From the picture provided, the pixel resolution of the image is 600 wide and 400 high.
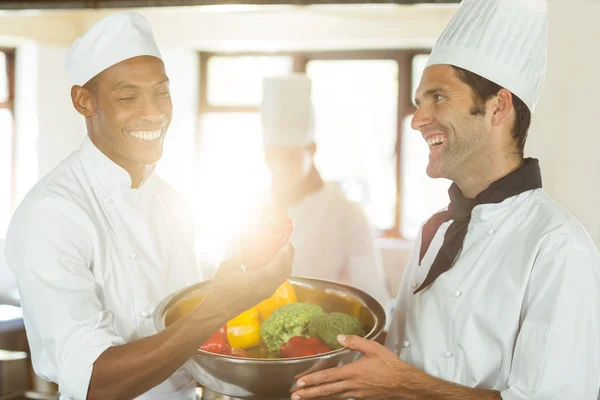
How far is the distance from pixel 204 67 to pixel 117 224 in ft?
13.2

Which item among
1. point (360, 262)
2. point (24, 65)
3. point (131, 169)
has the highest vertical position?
point (24, 65)

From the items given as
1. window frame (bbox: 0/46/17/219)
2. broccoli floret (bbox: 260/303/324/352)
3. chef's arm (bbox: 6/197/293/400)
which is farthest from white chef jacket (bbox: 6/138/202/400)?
window frame (bbox: 0/46/17/219)

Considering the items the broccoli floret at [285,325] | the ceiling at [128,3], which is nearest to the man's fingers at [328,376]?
the broccoli floret at [285,325]

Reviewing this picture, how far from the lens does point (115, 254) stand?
1.44 m

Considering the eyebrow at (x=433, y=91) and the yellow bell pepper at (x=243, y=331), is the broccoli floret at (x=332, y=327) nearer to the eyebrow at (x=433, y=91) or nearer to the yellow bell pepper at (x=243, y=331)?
the yellow bell pepper at (x=243, y=331)

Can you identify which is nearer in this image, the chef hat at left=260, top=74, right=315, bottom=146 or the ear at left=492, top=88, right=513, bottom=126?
the ear at left=492, top=88, right=513, bottom=126

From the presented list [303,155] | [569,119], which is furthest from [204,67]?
[569,119]

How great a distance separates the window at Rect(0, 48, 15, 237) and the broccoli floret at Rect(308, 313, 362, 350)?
4.38m

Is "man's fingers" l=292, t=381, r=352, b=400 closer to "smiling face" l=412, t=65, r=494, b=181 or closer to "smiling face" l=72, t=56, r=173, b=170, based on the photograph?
"smiling face" l=412, t=65, r=494, b=181

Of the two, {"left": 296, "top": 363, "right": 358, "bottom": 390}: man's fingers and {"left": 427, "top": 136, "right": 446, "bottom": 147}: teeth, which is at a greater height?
{"left": 427, "top": 136, "right": 446, "bottom": 147}: teeth

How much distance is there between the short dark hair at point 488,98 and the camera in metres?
1.38

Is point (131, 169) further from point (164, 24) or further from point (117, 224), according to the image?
point (164, 24)

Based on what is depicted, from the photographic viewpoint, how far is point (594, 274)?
1.20 meters

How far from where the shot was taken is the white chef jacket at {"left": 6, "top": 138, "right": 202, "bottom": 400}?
1243 mm
